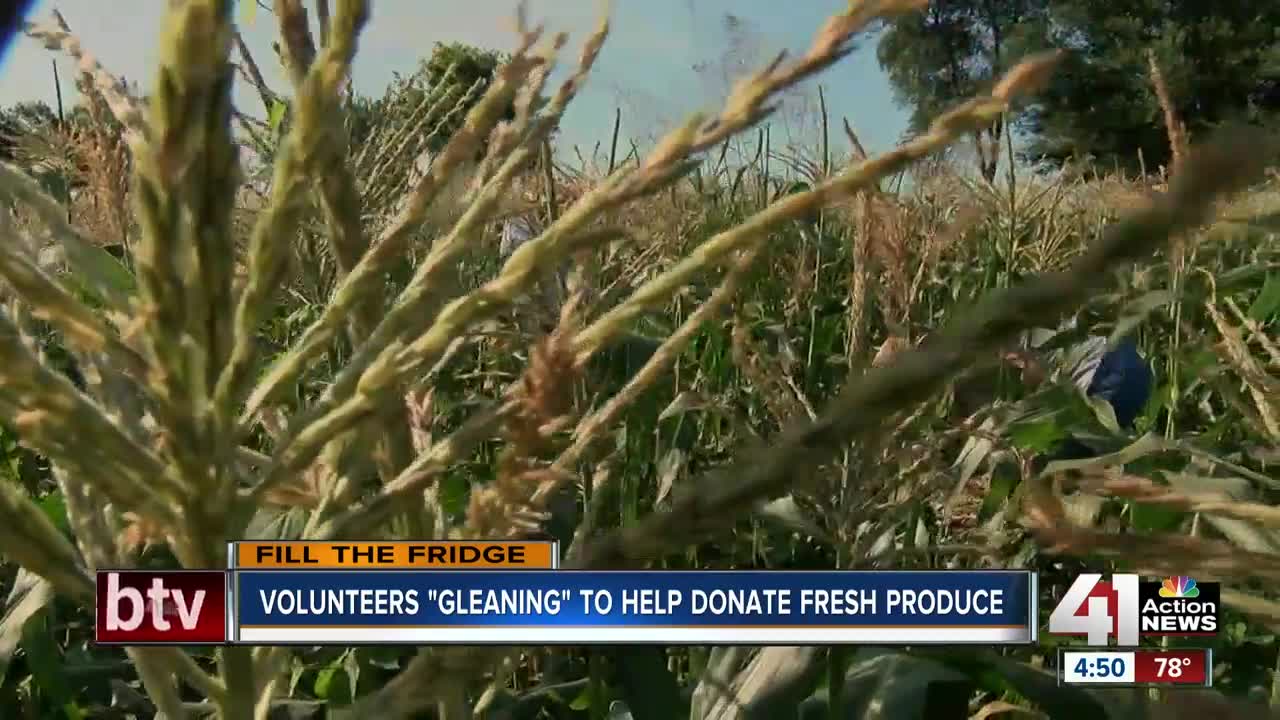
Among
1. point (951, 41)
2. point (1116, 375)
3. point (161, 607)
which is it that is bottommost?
point (161, 607)

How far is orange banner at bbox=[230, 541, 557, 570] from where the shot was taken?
0.56 m

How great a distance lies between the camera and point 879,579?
40.6 inches

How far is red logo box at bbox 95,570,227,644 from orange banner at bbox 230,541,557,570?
0.02 meters

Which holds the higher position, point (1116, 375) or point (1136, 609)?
point (1116, 375)

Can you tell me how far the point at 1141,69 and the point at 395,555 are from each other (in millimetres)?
23103

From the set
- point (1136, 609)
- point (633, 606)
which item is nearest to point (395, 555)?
point (633, 606)

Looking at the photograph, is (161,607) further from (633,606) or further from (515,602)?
(633,606)

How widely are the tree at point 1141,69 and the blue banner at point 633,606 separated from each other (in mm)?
21178

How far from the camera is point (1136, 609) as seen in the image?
4.21ft

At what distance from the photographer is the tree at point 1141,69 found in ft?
68.7

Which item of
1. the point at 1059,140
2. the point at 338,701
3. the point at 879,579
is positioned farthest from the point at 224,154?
the point at 1059,140

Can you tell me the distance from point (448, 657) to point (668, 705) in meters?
0.90

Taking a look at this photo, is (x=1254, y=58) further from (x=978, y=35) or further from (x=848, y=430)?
(x=848, y=430)

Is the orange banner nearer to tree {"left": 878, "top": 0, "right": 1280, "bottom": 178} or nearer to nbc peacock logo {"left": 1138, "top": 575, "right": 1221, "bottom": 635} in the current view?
nbc peacock logo {"left": 1138, "top": 575, "right": 1221, "bottom": 635}
